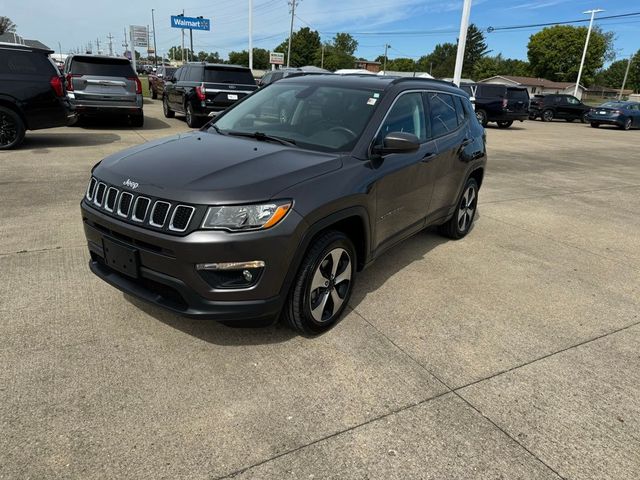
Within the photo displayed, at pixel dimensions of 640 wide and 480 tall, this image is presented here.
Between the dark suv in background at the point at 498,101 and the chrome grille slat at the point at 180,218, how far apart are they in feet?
67.0

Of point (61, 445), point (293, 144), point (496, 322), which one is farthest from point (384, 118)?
point (61, 445)

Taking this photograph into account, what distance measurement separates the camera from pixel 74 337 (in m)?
3.12

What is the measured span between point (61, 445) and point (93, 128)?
484 inches

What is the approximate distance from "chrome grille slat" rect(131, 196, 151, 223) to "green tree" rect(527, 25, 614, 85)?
9214cm

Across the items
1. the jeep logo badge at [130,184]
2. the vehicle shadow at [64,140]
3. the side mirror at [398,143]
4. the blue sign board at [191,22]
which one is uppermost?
the blue sign board at [191,22]

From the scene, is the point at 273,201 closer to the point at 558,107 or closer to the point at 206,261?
the point at 206,261

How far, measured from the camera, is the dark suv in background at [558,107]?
91.9 feet

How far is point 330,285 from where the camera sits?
328 centimetres

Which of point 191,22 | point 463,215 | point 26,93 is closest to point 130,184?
point 463,215

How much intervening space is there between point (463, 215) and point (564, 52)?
91236 millimetres

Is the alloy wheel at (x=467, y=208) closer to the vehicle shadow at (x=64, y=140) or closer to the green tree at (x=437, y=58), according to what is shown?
the vehicle shadow at (x=64, y=140)

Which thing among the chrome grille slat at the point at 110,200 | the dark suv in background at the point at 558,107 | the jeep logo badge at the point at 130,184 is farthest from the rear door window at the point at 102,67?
the dark suv in background at the point at 558,107

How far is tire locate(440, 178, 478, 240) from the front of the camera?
5.42 metres

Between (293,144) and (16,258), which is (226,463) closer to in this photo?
(293,144)
